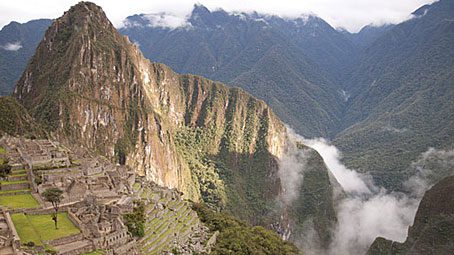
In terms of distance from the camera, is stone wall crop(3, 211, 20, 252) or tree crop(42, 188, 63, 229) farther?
tree crop(42, 188, 63, 229)

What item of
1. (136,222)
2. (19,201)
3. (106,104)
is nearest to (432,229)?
(136,222)

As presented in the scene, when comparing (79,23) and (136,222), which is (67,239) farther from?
(79,23)

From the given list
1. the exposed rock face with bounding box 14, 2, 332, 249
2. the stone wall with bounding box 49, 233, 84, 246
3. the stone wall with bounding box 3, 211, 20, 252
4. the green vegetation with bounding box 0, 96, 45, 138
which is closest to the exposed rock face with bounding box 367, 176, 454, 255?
the exposed rock face with bounding box 14, 2, 332, 249

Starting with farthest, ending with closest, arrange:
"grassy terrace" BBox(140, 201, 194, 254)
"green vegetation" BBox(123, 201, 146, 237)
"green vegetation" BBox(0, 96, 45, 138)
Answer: "green vegetation" BBox(0, 96, 45, 138) < "grassy terrace" BBox(140, 201, 194, 254) < "green vegetation" BBox(123, 201, 146, 237)

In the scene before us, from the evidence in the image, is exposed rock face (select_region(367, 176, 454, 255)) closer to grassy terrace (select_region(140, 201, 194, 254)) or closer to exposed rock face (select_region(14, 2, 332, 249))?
exposed rock face (select_region(14, 2, 332, 249))

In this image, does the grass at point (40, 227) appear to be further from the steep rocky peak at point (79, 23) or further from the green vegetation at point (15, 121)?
the steep rocky peak at point (79, 23)

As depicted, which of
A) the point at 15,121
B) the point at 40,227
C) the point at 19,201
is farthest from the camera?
the point at 15,121

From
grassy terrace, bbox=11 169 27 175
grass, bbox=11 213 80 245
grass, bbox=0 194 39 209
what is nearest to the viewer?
grass, bbox=11 213 80 245
